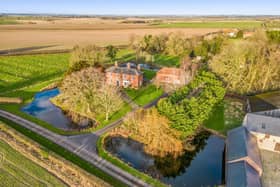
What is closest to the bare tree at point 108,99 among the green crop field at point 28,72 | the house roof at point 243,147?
the house roof at point 243,147

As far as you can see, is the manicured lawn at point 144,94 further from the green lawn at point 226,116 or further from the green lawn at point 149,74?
the green lawn at point 226,116

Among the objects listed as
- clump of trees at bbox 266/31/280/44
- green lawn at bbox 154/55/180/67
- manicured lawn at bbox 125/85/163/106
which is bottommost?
manicured lawn at bbox 125/85/163/106

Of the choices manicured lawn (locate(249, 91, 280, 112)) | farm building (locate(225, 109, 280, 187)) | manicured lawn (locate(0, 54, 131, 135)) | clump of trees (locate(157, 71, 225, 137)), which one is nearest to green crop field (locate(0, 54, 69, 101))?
manicured lawn (locate(0, 54, 131, 135))

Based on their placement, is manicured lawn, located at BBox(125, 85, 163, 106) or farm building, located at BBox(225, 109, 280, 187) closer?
farm building, located at BBox(225, 109, 280, 187)

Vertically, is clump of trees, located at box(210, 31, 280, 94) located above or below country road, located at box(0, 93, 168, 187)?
above

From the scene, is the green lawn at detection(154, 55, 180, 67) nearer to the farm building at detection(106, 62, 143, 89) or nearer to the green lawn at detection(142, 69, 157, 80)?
the green lawn at detection(142, 69, 157, 80)

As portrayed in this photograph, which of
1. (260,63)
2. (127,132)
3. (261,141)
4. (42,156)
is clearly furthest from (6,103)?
(260,63)
